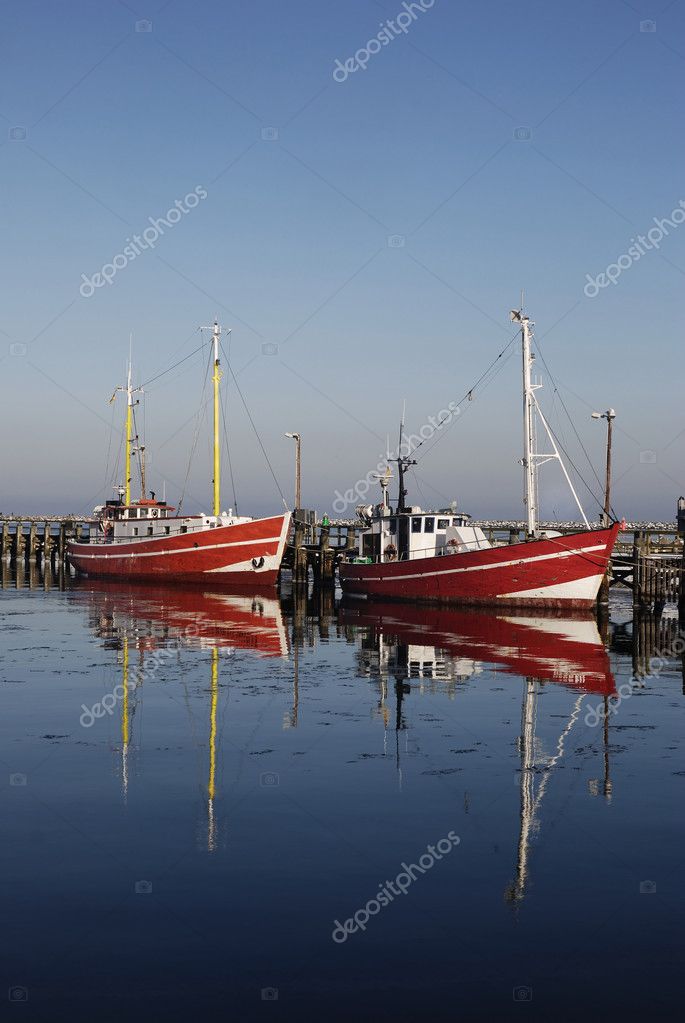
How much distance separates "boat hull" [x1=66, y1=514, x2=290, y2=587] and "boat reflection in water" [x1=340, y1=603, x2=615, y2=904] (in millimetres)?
16622

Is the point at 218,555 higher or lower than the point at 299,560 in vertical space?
higher

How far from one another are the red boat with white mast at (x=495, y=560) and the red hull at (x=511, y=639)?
1352 mm

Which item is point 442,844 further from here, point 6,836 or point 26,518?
point 26,518

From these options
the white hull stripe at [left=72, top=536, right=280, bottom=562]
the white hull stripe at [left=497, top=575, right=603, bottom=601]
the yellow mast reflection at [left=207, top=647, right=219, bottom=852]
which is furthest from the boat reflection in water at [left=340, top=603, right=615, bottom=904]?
the white hull stripe at [left=72, top=536, right=280, bottom=562]

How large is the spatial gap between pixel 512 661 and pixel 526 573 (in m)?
15.7

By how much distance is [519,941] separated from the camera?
7695mm

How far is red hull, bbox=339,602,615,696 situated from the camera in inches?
894

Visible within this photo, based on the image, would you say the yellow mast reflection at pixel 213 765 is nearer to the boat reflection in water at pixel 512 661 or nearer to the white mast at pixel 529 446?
the boat reflection in water at pixel 512 661

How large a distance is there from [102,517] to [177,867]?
64.2m

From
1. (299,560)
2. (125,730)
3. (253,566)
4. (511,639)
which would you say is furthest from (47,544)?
(125,730)

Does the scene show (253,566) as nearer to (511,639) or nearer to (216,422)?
(216,422)

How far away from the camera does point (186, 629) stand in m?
32.3

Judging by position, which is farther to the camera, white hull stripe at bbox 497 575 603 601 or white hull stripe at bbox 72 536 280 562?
white hull stripe at bbox 72 536 280 562

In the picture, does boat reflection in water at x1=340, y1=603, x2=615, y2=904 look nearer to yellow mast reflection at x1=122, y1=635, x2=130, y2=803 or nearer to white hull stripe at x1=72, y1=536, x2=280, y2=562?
yellow mast reflection at x1=122, y1=635, x2=130, y2=803
